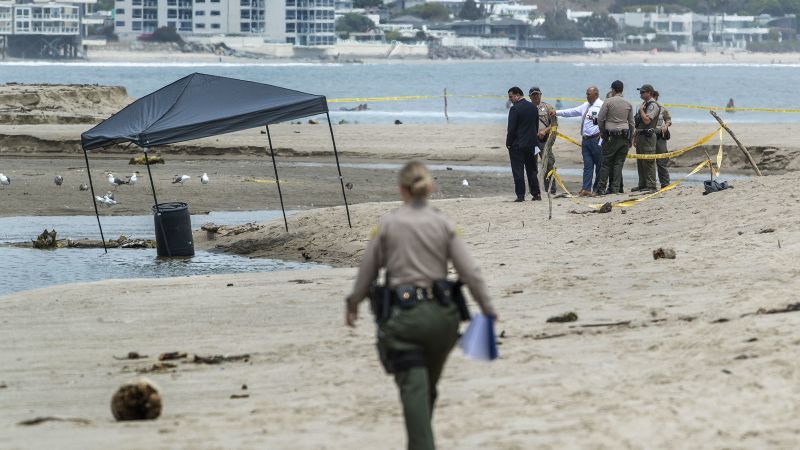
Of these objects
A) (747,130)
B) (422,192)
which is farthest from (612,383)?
(747,130)

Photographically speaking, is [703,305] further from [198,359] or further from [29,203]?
[29,203]

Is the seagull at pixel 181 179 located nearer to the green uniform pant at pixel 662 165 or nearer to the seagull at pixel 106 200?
the seagull at pixel 106 200

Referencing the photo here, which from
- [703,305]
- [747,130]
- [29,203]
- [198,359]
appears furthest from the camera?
[747,130]

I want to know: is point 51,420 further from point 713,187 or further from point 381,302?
point 713,187

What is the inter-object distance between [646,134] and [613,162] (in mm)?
660

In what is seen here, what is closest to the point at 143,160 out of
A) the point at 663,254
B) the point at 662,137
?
the point at 662,137

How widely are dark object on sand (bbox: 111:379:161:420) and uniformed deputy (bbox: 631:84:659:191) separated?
533 inches

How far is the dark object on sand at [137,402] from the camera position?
850cm

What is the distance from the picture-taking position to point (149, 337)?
1178 cm

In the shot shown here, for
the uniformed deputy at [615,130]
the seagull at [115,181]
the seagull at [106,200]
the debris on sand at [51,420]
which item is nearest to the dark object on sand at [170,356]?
the debris on sand at [51,420]

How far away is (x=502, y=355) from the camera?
32.7 feet

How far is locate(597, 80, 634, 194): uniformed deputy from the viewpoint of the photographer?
66.8ft

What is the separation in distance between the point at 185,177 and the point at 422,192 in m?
20.8

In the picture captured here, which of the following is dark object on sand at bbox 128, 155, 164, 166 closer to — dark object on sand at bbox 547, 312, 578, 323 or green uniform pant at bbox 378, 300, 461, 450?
dark object on sand at bbox 547, 312, 578, 323
